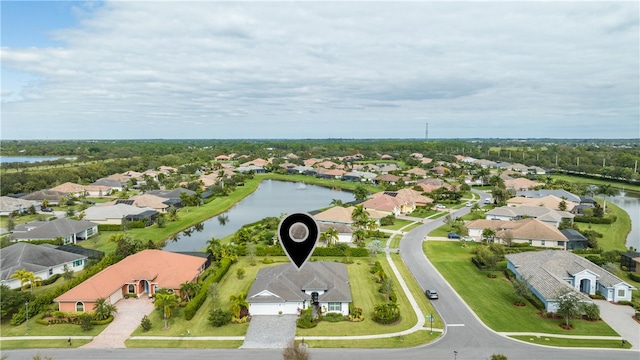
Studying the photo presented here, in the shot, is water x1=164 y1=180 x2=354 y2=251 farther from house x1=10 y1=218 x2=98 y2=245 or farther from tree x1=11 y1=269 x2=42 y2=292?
tree x1=11 y1=269 x2=42 y2=292

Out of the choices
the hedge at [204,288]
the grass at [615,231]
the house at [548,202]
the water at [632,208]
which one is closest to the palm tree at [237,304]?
the hedge at [204,288]

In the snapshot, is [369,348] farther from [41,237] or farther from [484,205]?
[484,205]

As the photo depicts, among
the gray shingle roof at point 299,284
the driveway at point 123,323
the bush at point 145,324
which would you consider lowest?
the driveway at point 123,323

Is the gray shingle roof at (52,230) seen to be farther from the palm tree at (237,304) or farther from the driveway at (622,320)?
the driveway at (622,320)

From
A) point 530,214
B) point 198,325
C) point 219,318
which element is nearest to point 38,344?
point 198,325

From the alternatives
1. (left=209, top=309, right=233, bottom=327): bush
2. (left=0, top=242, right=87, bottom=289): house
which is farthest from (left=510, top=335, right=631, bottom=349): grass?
(left=0, top=242, right=87, bottom=289): house

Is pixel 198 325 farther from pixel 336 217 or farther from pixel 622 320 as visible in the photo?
pixel 336 217
